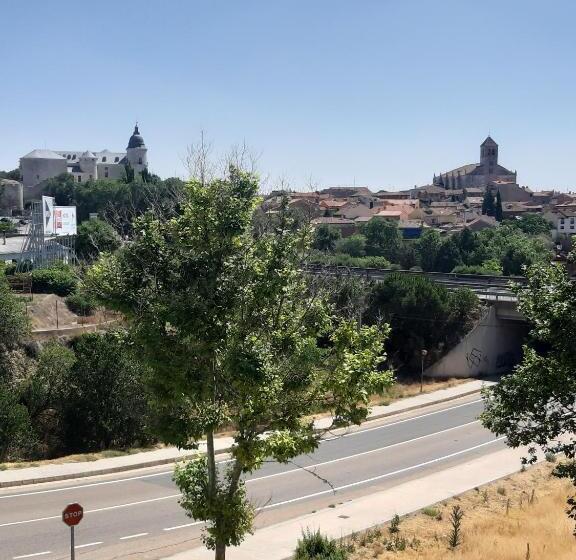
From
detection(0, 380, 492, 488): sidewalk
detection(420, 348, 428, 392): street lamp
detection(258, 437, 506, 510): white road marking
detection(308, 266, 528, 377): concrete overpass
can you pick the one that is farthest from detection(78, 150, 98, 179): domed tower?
detection(258, 437, 506, 510): white road marking

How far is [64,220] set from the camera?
54.3 m

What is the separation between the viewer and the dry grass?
13.9 m

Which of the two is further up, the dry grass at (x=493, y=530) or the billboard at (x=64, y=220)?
the billboard at (x=64, y=220)

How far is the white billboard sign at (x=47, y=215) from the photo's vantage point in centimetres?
5050

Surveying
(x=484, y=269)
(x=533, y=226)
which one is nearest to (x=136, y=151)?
(x=533, y=226)

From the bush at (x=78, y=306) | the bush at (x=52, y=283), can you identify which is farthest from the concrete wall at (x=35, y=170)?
the bush at (x=78, y=306)

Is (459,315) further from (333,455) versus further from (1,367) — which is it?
(1,367)

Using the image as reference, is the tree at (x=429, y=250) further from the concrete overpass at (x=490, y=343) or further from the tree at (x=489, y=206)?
the tree at (x=489, y=206)

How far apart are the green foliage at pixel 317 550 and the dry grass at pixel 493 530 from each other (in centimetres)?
96

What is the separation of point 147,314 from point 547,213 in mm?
130733

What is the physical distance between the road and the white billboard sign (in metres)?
31.3

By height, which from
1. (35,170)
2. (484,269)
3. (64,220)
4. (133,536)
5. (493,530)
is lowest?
(133,536)

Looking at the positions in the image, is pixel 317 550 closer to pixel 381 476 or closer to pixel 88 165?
pixel 381 476

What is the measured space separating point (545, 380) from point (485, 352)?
1127 inches
